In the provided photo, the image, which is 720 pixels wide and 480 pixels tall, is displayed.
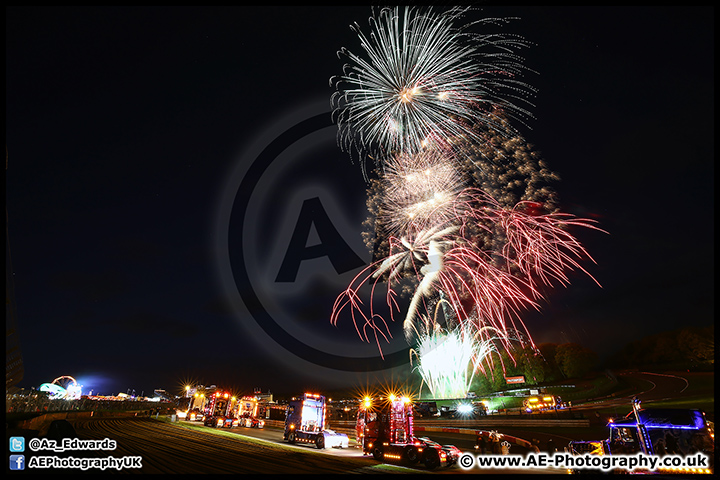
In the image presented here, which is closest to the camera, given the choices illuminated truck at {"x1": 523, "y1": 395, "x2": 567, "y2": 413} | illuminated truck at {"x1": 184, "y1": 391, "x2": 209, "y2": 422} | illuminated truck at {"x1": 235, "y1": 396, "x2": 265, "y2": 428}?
illuminated truck at {"x1": 523, "y1": 395, "x2": 567, "y2": 413}

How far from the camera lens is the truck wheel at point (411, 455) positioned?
66.4 ft

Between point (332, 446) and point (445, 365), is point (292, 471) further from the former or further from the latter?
point (445, 365)

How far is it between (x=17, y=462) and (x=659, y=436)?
27.4 m

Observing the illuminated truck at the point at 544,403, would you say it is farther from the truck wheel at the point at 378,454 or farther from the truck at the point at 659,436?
the truck wheel at the point at 378,454

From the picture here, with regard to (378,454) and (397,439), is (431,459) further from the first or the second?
(378,454)

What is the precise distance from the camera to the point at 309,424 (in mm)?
30703

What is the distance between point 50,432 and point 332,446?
673 inches

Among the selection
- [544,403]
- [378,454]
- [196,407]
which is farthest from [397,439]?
[196,407]

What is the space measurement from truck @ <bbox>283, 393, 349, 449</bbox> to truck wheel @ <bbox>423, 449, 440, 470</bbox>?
32.7 ft

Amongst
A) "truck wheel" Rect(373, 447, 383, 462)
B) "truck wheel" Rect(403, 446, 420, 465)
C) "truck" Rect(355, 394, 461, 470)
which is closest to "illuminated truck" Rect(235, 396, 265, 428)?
"truck" Rect(355, 394, 461, 470)

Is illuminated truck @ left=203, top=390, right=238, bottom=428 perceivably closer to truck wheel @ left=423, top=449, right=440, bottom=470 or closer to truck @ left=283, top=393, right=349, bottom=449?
truck @ left=283, top=393, right=349, bottom=449

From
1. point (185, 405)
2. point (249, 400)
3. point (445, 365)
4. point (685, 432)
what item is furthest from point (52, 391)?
point (685, 432)

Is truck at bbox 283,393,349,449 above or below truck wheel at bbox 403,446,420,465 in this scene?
below

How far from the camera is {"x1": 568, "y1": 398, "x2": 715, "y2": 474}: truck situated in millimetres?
17453
